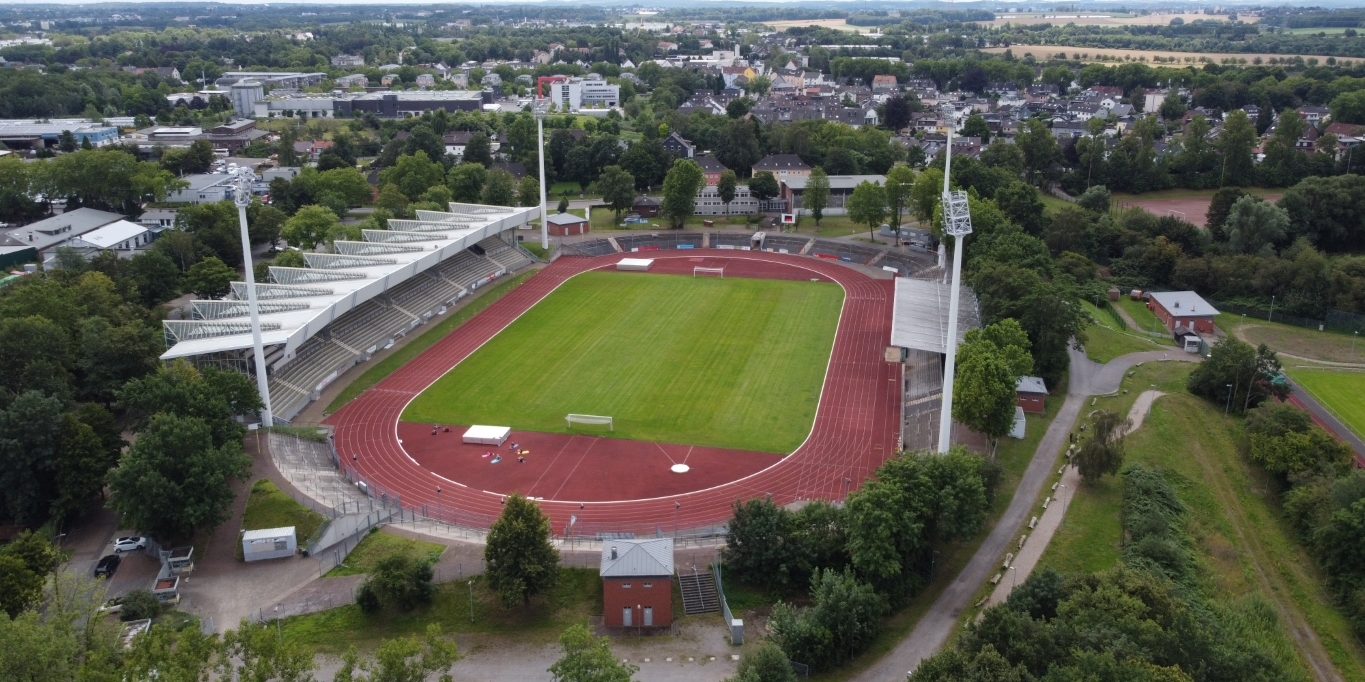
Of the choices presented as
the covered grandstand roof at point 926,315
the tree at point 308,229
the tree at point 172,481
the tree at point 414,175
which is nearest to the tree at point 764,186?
the covered grandstand roof at point 926,315

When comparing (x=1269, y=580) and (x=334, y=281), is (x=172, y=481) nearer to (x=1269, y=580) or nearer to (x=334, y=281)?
(x=334, y=281)

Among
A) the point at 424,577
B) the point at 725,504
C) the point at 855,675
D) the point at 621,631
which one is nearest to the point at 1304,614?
the point at 855,675

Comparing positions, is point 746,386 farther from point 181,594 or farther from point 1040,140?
point 1040,140

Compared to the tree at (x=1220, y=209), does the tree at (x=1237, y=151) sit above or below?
above

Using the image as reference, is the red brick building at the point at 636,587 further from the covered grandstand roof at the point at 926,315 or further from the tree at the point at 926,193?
the tree at the point at 926,193

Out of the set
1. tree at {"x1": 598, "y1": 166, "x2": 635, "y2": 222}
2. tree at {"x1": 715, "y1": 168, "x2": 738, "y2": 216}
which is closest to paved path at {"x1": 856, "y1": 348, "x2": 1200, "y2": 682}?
tree at {"x1": 715, "y1": 168, "x2": 738, "y2": 216}

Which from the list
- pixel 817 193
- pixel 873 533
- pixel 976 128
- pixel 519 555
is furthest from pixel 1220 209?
pixel 519 555
